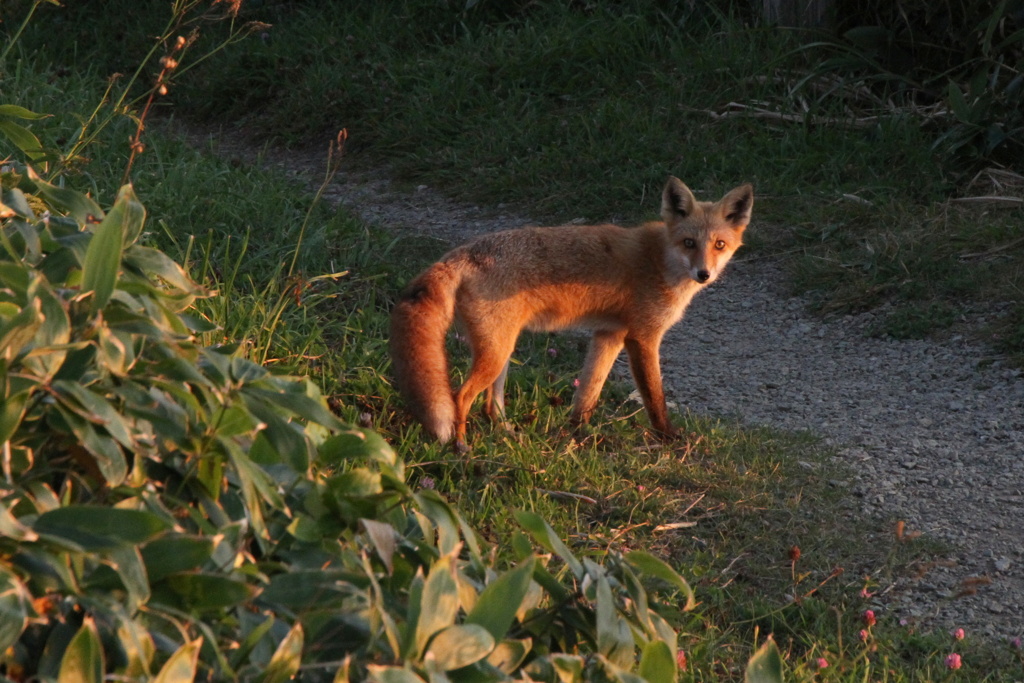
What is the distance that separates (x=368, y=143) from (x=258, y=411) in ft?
24.2

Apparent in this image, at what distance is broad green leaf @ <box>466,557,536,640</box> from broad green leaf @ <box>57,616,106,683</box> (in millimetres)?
522

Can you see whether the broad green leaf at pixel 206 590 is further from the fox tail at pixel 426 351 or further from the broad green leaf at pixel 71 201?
the fox tail at pixel 426 351

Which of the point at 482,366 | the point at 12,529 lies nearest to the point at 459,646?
the point at 12,529

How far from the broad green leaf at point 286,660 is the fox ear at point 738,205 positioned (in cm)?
414

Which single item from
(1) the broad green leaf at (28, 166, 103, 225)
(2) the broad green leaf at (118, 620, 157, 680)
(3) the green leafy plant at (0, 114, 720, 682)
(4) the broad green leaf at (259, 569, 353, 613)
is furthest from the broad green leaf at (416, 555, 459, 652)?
(1) the broad green leaf at (28, 166, 103, 225)

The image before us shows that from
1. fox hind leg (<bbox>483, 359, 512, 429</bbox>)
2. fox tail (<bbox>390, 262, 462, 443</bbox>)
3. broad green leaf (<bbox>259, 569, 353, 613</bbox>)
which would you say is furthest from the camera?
fox hind leg (<bbox>483, 359, 512, 429</bbox>)

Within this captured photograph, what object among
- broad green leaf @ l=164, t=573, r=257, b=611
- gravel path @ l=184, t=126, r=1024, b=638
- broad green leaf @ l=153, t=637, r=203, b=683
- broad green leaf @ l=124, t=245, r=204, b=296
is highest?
broad green leaf @ l=124, t=245, r=204, b=296

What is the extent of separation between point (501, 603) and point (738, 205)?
3.98 m

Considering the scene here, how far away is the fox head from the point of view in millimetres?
4984

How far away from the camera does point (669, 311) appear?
497 cm

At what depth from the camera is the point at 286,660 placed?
1.37 meters

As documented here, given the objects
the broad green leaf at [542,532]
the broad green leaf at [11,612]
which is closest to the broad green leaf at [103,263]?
the broad green leaf at [11,612]

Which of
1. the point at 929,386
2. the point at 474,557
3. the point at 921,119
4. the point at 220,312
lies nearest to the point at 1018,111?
the point at 921,119

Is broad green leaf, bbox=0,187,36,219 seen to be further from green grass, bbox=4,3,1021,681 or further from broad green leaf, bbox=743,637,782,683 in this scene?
broad green leaf, bbox=743,637,782,683
